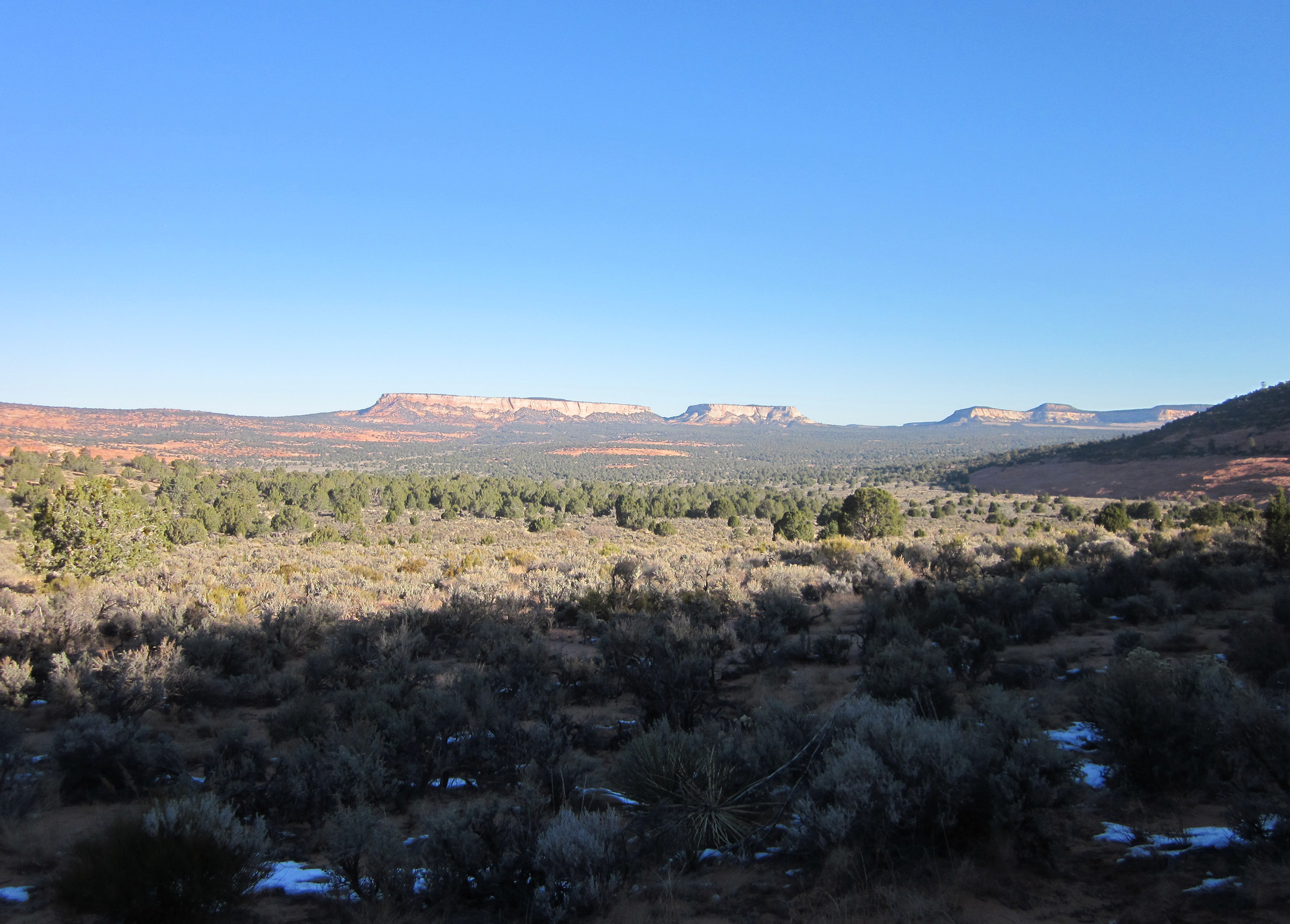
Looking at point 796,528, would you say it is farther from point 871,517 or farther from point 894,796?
point 894,796

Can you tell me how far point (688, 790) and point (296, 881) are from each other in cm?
273

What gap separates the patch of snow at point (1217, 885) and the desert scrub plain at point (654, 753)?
0.06 feet

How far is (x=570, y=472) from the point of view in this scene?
93375mm

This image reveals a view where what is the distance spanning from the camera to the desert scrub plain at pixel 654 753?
12.9 feet

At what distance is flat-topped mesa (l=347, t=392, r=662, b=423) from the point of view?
179 m

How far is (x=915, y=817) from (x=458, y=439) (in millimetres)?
146330

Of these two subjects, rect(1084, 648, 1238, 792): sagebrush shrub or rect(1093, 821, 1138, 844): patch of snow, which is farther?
rect(1084, 648, 1238, 792): sagebrush shrub

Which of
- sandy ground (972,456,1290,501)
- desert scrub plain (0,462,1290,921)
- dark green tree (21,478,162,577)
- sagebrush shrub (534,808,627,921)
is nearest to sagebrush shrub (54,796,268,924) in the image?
desert scrub plain (0,462,1290,921)

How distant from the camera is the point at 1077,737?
649 centimetres

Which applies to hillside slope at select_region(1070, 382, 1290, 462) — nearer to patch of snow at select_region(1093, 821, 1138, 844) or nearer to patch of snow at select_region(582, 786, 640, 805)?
patch of snow at select_region(1093, 821, 1138, 844)

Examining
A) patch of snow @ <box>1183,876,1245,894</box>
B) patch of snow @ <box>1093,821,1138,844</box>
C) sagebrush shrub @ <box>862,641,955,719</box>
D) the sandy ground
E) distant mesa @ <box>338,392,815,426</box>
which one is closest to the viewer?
patch of snow @ <box>1183,876,1245,894</box>

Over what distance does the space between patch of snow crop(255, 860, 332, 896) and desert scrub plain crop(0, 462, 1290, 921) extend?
3cm

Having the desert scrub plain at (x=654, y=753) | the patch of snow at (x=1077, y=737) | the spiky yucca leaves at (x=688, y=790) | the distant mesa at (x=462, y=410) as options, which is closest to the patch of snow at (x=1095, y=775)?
the desert scrub plain at (x=654, y=753)

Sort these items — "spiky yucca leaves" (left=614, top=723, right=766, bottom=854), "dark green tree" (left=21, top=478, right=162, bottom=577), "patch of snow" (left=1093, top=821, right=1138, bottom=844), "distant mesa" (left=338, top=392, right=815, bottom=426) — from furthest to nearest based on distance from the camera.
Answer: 1. "distant mesa" (left=338, top=392, right=815, bottom=426)
2. "dark green tree" (left=21, top=478, right=162, bottom=577)
3. "spiky yucca leaves" (left=614, top=723, right=766, bottom=854)
4. "patch of snow" (left=1093, top=821, right=1138, bottom=844)
